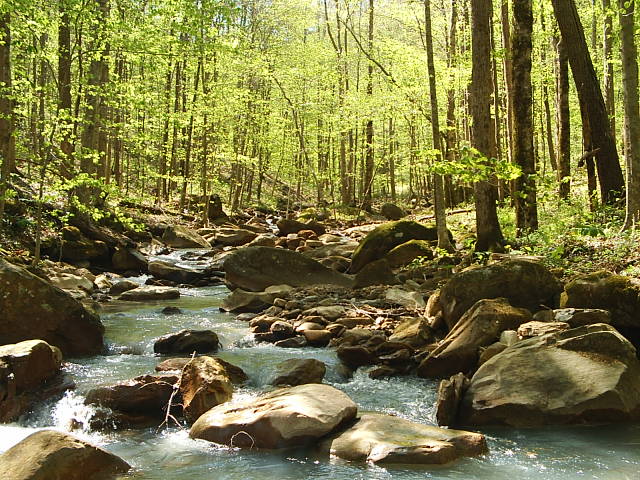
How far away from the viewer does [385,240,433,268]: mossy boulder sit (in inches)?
549

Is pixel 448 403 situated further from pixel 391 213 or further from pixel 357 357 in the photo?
pixel 391 213

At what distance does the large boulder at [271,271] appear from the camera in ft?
43.1

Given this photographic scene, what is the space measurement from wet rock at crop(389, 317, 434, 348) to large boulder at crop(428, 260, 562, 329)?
34 centimetres

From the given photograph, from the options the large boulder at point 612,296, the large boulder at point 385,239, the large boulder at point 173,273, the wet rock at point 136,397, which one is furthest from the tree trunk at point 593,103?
the large boulder at point 173,273

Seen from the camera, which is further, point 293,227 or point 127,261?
point 293,227

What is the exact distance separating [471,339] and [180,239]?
573 inches

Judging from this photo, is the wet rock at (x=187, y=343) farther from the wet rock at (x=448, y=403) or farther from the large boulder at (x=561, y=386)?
the large boulder at (x=561, y=386)

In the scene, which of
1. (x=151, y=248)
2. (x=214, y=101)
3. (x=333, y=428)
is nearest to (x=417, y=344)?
(x=333, y=428)

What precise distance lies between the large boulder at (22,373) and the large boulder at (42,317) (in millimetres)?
985

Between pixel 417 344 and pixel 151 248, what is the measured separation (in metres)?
12.8

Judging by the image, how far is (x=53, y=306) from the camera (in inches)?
316

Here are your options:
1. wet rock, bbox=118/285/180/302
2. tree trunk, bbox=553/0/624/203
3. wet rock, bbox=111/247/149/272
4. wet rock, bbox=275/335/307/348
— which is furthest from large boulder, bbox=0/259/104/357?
tree trunk, bbox=553/0/624/203

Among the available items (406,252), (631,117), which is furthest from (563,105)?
(406,252)

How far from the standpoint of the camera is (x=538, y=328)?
22.3 ft
